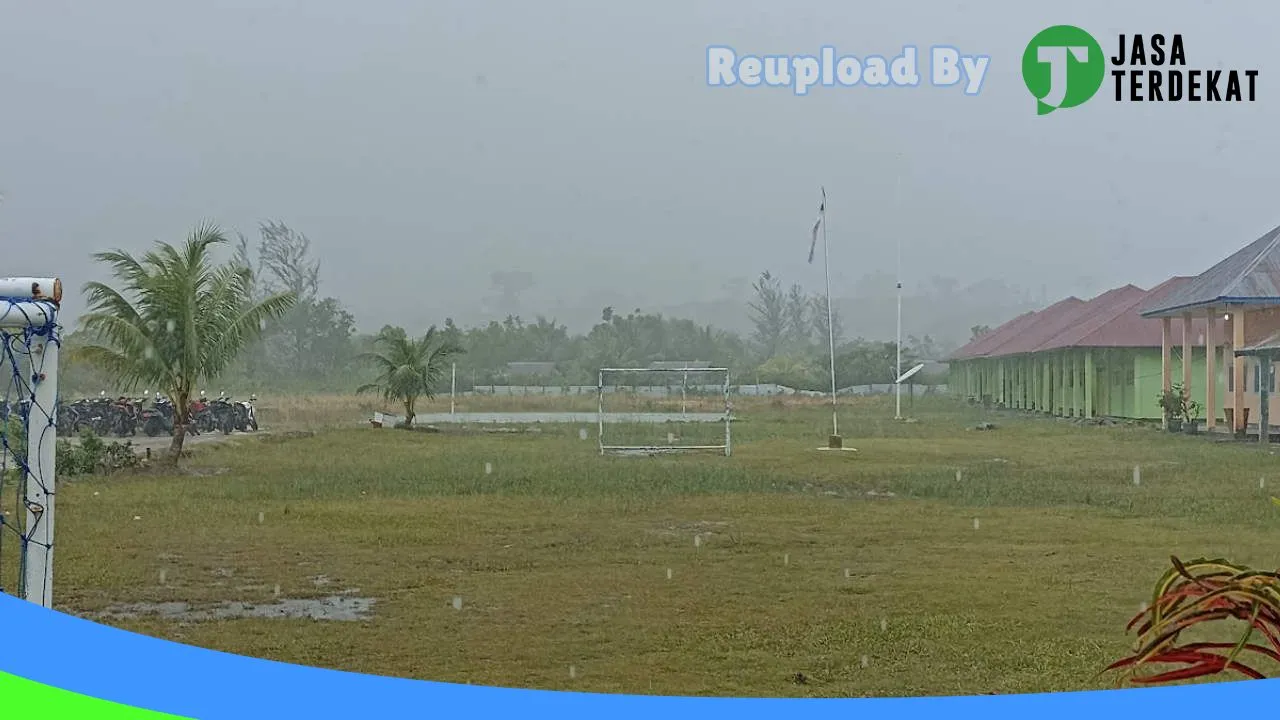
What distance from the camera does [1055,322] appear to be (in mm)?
5996

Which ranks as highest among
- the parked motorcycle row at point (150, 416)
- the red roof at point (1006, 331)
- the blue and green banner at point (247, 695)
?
the red roof at point (1006, 331)

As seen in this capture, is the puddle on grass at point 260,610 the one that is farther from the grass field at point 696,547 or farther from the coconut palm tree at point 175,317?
the coconut palm tree at point 175,317

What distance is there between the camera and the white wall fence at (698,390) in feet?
18.9

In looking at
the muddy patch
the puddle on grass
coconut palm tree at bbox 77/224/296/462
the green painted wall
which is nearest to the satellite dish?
the green painted wall

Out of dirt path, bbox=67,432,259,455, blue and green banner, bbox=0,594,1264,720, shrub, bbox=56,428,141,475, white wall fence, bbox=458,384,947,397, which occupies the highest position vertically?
white wall fence, bbox=458,384,947,397

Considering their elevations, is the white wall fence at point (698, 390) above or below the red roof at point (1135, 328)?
below

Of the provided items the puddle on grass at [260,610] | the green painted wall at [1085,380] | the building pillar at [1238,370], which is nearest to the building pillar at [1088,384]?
the green painted wall at [1085,380]

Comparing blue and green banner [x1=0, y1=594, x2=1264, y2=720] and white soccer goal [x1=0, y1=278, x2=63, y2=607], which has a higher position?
white soccer goal [x1=0, y1=278, x2=63, y2=607]

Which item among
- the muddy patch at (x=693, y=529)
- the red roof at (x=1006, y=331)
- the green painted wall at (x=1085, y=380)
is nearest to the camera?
the muddy patch at (x=693, y=529)

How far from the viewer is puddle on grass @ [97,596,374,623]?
433 cm

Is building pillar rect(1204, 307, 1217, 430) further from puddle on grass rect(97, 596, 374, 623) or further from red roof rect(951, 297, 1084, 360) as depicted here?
puddle on grass rect(97, 596, 374, 623)

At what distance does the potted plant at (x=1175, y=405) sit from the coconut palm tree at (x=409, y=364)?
12.9 feet

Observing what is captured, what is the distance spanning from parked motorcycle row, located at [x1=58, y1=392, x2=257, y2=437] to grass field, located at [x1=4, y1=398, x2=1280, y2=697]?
14 cm

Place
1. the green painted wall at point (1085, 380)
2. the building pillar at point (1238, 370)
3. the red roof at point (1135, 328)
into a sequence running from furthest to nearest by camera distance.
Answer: the building pillar at point (1238, 370), the green painted wall at point (1085, 380), the red roof at point (1135, 328)
